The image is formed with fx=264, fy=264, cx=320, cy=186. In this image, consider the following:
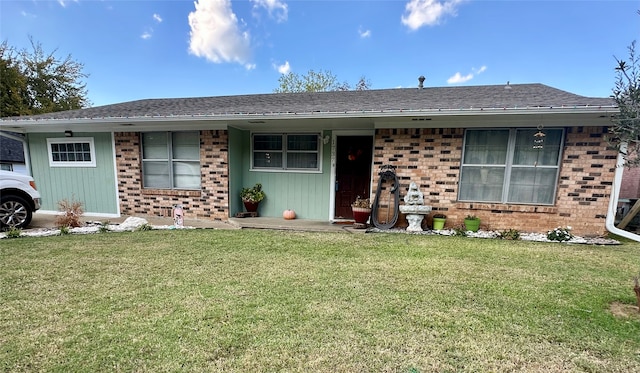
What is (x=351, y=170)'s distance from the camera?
665 centimetres

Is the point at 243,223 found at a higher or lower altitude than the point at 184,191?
lower

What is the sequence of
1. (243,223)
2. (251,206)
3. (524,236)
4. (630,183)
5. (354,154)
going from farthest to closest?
1. (630,183)
2. (251,206)
3. (354,154)
4. (243,223)
5. (524,236)

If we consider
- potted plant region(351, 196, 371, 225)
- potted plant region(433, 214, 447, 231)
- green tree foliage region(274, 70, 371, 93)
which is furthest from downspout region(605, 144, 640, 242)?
green tree foliage region(274, 70, 371, 93)

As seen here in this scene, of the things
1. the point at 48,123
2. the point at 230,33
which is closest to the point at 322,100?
the point at 48,123

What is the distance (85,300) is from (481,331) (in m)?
3.62

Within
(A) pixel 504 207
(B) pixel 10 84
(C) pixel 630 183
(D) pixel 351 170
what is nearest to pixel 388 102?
(D) pixel 351 170

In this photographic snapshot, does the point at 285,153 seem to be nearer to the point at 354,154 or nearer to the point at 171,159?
the point at 354,154

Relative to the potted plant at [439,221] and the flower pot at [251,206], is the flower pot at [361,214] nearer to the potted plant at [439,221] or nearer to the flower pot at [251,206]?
the potted plant at [439,221]

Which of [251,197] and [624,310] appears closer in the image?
[624,310]

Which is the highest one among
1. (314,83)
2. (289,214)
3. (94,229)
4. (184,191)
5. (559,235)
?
(314,83)

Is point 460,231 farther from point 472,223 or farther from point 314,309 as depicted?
point 314,309

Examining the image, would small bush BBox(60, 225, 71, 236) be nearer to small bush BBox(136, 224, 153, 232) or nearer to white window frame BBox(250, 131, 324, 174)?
small bush BBox(136, 224, 153, 232)

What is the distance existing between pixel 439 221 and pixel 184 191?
19.8 ft

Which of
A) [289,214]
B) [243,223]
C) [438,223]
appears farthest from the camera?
[289,214]
